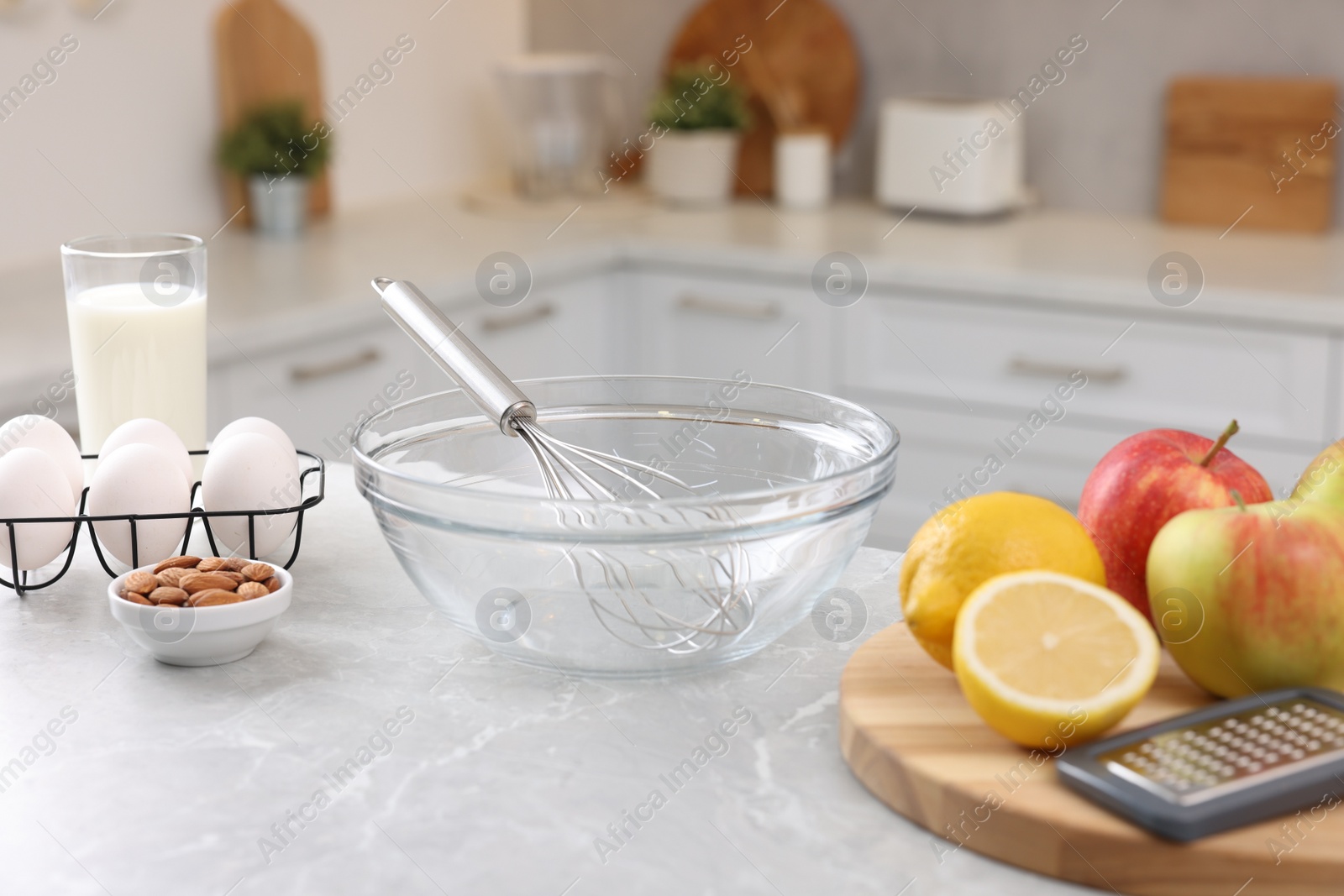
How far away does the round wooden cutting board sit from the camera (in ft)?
1.68

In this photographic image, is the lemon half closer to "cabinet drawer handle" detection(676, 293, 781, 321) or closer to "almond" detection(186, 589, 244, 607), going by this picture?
"almond" detection(186, 589, 244, 607)

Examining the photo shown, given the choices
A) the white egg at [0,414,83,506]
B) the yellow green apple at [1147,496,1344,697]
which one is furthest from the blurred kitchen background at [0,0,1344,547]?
the yellow green apple at [1147,496,1344,697]

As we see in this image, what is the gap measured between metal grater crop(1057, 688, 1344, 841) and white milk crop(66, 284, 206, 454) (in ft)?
2.37

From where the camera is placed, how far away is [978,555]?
2.13 feet

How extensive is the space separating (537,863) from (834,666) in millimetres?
237

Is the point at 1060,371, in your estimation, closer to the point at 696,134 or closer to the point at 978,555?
the point at 696,134

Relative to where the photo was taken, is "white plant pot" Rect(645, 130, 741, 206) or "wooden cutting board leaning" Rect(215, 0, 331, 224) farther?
"white plant pot" Rect(645, 130, 741, 206)

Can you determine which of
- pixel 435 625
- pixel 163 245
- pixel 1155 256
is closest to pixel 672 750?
pixel 435 625

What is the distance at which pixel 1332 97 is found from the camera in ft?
7.79

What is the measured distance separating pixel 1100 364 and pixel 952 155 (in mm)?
620

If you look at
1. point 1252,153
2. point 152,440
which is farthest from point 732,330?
point 152,440

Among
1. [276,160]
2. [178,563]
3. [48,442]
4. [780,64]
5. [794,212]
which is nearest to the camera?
[178,563]

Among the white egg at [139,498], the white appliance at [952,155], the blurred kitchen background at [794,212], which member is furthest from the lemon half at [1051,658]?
the white appliance at [952,155]

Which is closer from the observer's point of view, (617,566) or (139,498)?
(617,566)
